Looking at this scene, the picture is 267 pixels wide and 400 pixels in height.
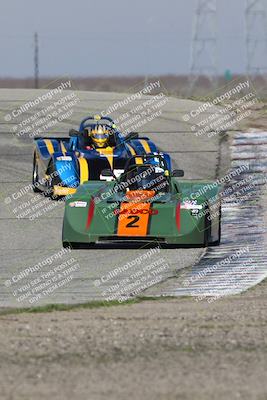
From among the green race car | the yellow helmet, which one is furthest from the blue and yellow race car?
the green race car

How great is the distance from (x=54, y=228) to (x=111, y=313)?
24.7 ft

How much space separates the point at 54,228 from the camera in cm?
1808

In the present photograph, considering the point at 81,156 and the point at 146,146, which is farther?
the point at 146,146

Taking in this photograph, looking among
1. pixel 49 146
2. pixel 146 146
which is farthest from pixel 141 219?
pixel 49 146

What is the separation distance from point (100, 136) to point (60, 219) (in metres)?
3.33

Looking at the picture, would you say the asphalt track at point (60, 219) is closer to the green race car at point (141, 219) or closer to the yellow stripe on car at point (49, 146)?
the green race car at point (141, 219)

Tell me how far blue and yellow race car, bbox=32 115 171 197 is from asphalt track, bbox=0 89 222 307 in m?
0.40

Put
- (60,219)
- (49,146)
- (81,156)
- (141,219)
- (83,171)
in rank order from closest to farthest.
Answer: (141,219)
(60,219)
(83,171)
(81,156)
(49,146)

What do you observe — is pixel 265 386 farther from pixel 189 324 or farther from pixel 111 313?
pixel 111 313

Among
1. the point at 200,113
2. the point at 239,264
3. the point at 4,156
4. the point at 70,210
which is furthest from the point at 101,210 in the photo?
the point at 200,113

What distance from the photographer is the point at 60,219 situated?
1892 cm

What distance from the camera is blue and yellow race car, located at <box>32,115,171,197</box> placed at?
2045 centimetres

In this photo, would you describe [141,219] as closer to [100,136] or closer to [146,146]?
[100,136]

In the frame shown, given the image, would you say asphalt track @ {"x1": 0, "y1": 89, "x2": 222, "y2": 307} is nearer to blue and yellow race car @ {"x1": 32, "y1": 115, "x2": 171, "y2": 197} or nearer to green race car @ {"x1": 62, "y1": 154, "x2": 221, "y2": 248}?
green race car @ {"x1": 62, "y1": 154, "x2": 221, "y2": 248}
